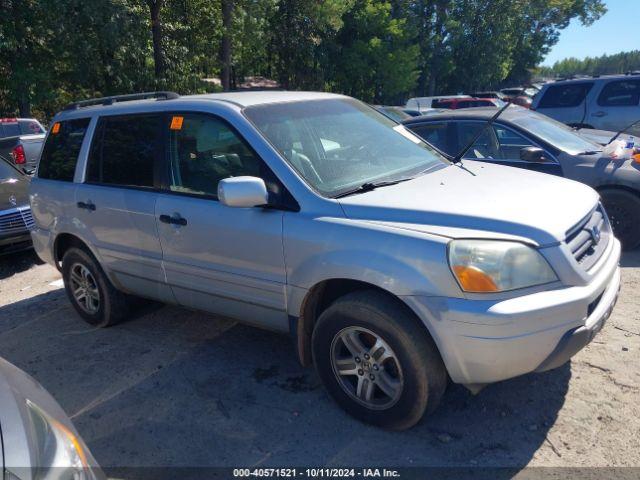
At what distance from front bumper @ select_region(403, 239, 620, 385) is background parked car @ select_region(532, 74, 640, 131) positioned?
25.7 feet

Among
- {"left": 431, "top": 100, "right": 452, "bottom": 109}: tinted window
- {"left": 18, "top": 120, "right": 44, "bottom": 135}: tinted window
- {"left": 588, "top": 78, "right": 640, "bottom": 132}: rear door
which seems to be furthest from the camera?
{"left": 431, "top": 100, "right": 452, "bottom": 109}: tinted window

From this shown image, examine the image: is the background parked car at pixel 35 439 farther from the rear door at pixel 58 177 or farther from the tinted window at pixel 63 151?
the tinted window at pixel 63 151

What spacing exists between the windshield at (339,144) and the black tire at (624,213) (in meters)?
2.79

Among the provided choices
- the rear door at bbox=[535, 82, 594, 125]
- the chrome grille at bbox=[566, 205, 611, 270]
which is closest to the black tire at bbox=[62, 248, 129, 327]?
the chrome grille at bbox=[566, 205, 611, 270]

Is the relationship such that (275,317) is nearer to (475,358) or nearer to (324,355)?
(324,355)

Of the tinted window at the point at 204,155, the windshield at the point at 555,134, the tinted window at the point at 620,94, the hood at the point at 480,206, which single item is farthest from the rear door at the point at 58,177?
the tinted window at the point at 620,94

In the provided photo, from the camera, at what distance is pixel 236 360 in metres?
3.95

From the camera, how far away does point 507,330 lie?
8.19 feet

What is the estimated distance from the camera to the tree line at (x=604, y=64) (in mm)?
36841

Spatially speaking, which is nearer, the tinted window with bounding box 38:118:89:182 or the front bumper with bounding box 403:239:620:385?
the front bumper with bounding box 403:239:620:385

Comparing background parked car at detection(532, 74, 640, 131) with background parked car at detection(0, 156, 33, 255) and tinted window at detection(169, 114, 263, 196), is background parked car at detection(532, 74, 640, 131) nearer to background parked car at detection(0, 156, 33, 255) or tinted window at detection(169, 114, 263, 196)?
tinted window at detection(169, 114, 263, 196)

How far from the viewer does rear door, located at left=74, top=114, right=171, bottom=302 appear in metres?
3.88

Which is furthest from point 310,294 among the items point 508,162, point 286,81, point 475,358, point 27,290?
point 286,81

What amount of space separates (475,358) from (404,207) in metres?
0.83
